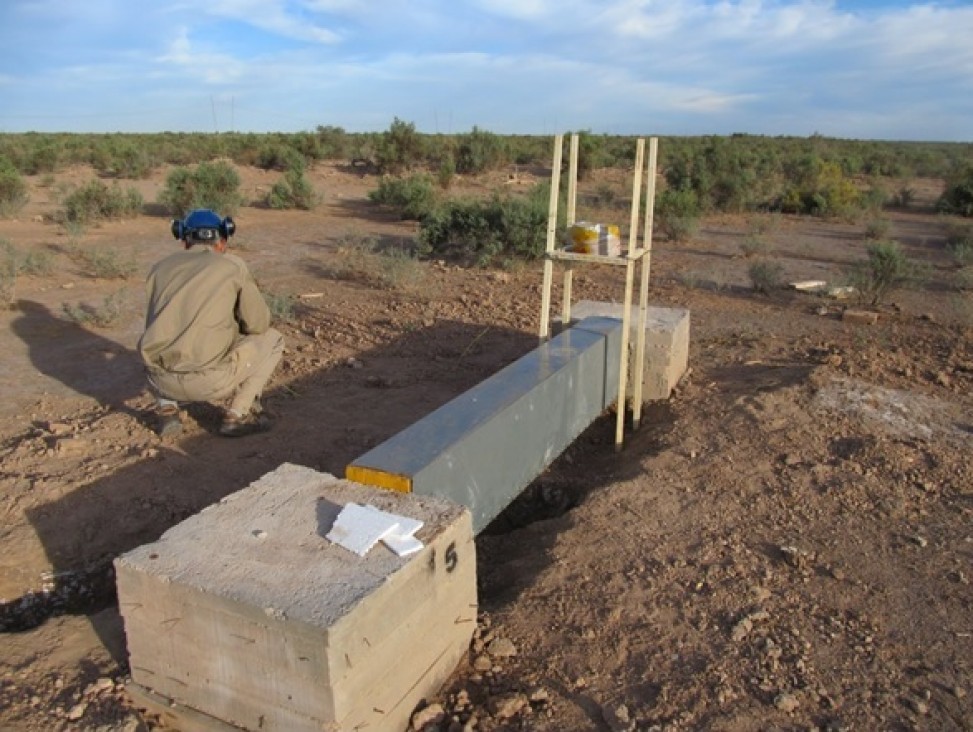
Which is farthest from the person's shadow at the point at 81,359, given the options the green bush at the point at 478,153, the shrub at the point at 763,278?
the green bush at the point at 478,153

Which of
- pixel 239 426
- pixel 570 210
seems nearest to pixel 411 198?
pixel 570 210

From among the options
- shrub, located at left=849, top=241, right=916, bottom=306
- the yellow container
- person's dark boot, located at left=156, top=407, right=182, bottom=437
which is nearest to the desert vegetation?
shrub, located at left=849, top=241, right=916, bottom=306

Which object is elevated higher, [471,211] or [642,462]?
[471,211]

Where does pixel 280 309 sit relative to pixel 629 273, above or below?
below

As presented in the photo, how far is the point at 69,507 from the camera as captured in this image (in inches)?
166

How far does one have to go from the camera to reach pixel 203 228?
5.04m

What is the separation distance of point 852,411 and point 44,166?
999 inches

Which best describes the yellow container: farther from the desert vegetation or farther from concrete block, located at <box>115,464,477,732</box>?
the desert vegetation

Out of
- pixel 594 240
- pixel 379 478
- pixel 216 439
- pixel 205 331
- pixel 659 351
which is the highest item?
pixel 594 240

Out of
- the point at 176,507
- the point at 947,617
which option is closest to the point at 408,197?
the point at 176,507

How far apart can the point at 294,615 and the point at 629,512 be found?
2.18m

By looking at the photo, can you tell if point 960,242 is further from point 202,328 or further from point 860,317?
Result: point 202,328

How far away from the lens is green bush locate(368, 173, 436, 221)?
1570 centimetres

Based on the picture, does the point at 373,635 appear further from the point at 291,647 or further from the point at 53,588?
the point at 53,588
